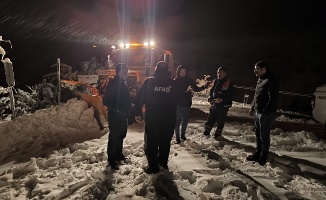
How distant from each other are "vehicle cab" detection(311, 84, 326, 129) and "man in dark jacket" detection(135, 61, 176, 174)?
400 cm

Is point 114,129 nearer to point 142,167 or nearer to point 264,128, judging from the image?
point 142,167

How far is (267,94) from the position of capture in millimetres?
5102

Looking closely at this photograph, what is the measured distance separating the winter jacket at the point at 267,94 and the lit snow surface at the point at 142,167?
112 cm

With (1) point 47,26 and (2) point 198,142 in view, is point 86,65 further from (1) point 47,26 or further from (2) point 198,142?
(2) point 198,142

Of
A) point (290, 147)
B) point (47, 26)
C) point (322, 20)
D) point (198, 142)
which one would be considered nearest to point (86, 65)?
point (47, 26)

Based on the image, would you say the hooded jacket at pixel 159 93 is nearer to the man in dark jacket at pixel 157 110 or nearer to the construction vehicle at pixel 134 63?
the man in dark jacket at pixel 157 110

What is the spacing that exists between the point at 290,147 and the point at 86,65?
780 inches

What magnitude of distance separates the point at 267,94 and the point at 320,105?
7.94 ft

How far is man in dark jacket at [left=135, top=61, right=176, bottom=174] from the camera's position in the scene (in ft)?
15.6

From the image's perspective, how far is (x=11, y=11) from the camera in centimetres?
1805

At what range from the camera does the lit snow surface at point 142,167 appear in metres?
4.02

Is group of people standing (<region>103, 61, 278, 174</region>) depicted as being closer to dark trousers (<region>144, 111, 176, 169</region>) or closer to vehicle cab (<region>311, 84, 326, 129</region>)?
dark trousers (<region>144, 111, 176, 169</region>)

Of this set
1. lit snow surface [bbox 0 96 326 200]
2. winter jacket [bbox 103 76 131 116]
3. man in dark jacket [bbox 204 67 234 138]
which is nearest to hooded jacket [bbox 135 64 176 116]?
winter jacket [bbox 103 76 131 116]

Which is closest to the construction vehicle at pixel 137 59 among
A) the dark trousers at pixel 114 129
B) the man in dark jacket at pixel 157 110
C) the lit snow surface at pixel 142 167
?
the lit snow surface at pixel 142 167
